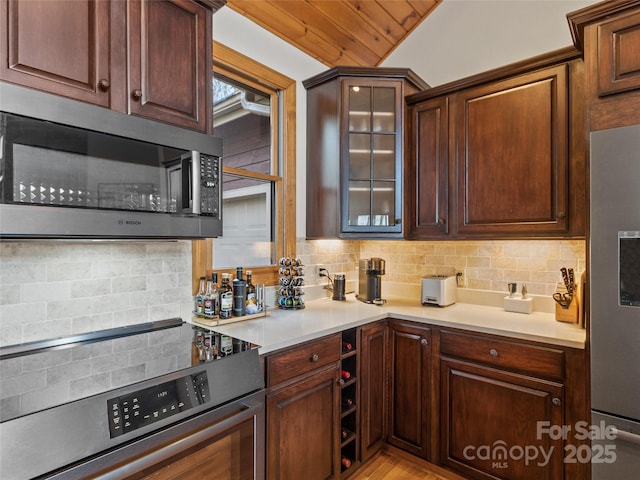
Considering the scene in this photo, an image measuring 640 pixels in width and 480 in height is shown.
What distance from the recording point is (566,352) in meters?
1.61

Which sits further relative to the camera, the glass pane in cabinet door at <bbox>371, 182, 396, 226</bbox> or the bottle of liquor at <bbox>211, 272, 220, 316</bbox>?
the glass pane in cabinet door at <bbox>371, 182, 396, 226</bbox>

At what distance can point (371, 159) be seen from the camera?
2.38 meters

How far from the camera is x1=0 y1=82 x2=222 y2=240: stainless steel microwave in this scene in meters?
1.02

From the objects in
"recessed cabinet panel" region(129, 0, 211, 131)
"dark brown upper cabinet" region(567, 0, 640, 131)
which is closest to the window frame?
"recessed cabinet panel" region(129, 0, 211, 131)

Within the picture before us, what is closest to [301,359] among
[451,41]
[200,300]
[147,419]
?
[200,300]

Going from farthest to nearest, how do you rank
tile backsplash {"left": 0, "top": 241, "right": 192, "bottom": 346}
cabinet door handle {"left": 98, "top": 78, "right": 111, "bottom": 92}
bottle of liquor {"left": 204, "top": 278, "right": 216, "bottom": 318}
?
bottle of liquor {"left": 204, "top": 278, "right": 216, "bottom": 318} → tile backsplash {"left": 0, "top": 241, "right": 192, "bottom": 346} → cabinet door handle {"left": 98, "top": 78, "right": 111, "bottom": 92}

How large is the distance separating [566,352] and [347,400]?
1118 mm

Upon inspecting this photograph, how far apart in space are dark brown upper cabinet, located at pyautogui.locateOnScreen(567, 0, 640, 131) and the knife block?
82cm

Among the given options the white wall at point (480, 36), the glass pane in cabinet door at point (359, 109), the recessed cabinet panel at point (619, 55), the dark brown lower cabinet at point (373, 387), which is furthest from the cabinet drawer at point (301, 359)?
the white wall at point (480, 36)

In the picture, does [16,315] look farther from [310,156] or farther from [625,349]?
[625,349]

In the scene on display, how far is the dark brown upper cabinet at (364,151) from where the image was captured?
7.70 feet

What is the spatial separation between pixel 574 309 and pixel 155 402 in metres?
2.06

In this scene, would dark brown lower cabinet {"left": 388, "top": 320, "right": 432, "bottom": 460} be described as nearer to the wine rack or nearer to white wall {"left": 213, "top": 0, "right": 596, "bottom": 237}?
the wine rack

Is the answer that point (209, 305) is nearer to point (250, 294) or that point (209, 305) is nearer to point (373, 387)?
point (250, 294)
